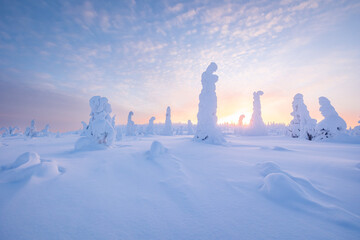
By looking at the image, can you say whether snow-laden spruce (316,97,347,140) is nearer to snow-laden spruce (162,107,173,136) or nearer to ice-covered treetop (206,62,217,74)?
ice-covered treetop (206,62,217,74)

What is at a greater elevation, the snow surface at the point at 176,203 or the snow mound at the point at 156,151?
the snow mound at the point at 156,151

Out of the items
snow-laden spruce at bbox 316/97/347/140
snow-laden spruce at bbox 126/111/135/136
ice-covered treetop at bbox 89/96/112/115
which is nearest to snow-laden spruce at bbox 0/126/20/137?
snow-laden spruce at bbox 126/111/135/136

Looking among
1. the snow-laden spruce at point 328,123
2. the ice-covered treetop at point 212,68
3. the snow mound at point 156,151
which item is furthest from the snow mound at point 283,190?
the snow-laden spruce at point 328,123

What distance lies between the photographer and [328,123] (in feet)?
56.6

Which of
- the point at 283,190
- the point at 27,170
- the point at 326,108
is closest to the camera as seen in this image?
the point at 283,190

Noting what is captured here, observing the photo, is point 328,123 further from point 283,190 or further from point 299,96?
point 283,190

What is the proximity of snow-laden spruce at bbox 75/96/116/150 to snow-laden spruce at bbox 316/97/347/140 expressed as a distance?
23437 mm

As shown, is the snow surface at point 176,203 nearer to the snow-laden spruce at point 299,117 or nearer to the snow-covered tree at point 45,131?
the snow-laden spruce at point 299,117

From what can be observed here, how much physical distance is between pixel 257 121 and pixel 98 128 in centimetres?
3046

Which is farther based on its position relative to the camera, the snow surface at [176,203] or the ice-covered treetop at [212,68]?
the ice-covered treetop at [212,68]

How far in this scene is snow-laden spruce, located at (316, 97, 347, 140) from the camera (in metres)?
16.6

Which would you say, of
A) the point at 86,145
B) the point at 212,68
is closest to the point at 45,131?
the point at 86,145

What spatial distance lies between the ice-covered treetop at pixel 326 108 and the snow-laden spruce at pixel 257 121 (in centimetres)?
1281

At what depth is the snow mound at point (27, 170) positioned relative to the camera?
3.85m
